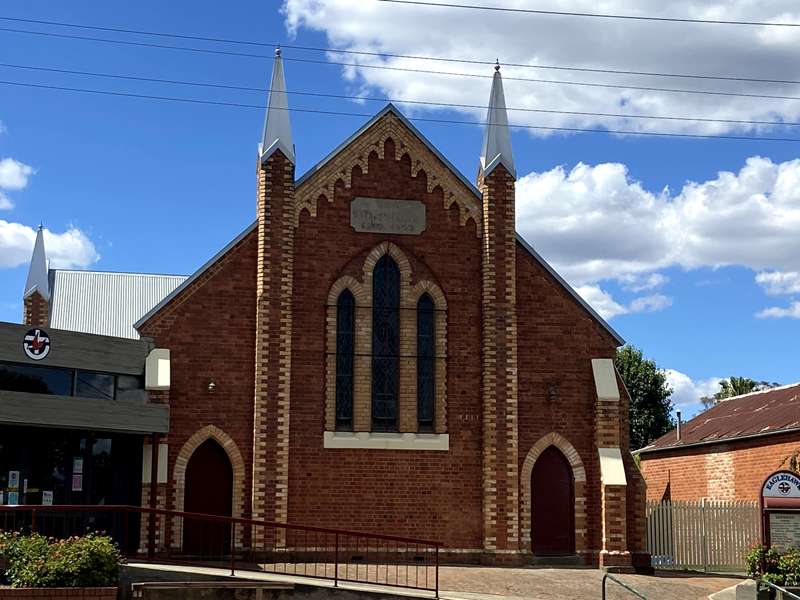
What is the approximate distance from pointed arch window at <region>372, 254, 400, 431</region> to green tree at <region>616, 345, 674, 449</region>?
40192 millimetres

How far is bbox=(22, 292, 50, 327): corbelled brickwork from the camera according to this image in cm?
3847

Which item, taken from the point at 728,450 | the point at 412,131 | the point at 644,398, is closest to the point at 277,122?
the point at 412,131

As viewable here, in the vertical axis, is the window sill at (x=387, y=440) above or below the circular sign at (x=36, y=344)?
below

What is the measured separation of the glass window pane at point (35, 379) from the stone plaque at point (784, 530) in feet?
47.2

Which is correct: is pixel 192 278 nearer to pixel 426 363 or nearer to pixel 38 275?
pixel 426 363

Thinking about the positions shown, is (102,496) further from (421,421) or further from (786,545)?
(786,545)

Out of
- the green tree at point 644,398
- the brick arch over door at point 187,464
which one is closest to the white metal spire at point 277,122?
the brick arch over door at point 187,464

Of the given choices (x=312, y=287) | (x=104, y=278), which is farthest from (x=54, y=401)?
(x=104, y=278)

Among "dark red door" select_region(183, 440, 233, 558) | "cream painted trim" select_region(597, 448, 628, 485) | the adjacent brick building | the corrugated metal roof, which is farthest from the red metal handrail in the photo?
the corrugated metal roof

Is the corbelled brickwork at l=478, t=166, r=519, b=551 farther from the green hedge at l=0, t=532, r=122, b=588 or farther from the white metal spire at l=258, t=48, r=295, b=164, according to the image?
the green hedge at l=0, t=532, r=122, b=588

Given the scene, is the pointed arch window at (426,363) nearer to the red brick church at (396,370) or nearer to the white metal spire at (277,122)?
the red brick church at (396,370)

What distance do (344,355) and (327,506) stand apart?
Result: 11.5 ft

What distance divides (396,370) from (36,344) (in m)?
8.21

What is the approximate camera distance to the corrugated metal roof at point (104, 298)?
1478 inches
